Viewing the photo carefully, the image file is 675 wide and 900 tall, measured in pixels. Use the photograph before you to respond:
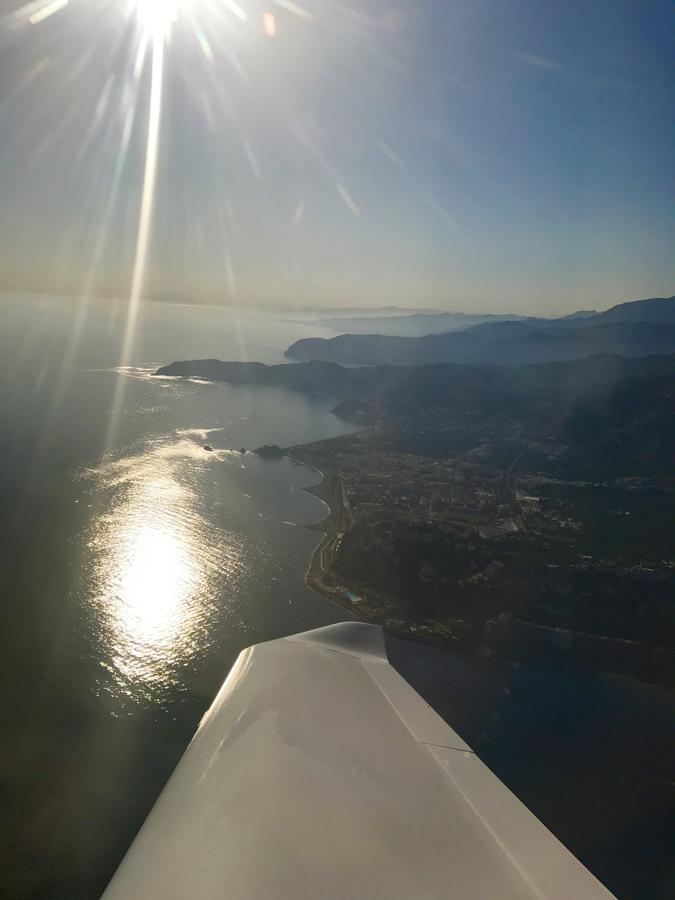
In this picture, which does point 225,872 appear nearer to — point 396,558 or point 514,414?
point 396,558

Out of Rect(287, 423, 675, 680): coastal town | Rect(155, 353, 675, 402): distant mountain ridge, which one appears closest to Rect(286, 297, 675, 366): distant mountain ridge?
Rect(155, 353, 675, 402): distant mountain ridge

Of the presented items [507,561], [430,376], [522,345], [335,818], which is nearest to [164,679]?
[335,818]

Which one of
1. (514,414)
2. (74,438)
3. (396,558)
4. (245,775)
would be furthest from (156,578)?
(514,414)

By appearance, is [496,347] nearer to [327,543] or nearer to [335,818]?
[327,543]

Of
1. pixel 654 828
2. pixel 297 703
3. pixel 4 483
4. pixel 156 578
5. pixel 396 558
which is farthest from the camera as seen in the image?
pixel 4 483

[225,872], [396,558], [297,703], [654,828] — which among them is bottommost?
[654,828]

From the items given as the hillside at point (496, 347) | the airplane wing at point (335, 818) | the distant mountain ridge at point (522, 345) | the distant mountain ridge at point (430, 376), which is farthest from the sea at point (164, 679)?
the distant mountain ridge at point (522, 345)

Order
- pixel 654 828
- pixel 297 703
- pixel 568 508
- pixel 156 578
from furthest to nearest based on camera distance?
pixel 568 508, pixel 156 578, pixel 654 828, pixel 297 703
